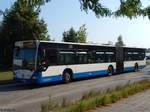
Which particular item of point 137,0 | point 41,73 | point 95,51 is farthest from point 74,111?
point 95,51

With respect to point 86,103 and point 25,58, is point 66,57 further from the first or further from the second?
point 86,103

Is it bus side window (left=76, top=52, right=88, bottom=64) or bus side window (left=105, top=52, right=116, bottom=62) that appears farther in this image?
bus side window (left=105, top=52, right=116, bottom=62)

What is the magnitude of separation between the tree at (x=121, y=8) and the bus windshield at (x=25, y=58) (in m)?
15.1

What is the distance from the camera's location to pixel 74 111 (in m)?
9.11

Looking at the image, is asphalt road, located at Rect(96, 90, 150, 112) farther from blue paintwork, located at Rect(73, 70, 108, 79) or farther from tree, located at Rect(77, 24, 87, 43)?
tree, located at Rect(77, 24, 87, 43)

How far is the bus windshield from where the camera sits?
68.8ft

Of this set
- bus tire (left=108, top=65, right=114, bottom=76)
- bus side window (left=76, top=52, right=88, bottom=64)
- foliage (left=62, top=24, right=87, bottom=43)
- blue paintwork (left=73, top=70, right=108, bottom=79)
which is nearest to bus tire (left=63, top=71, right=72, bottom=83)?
blue paintwork (left=73, top=70, right=108, bottom=79)

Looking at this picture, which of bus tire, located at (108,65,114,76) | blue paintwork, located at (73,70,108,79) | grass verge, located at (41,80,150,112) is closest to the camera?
grass verge, located at (41,80,150,112)

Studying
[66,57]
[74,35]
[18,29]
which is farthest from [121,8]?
[74,35]

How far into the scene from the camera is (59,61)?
22.5 metres

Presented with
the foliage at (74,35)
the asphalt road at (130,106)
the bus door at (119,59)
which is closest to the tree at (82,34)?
the foliage at (74,35)

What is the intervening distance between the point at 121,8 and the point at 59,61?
667 inches

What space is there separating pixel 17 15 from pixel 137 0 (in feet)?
124

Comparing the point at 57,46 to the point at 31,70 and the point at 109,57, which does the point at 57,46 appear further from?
the point at 109,57
